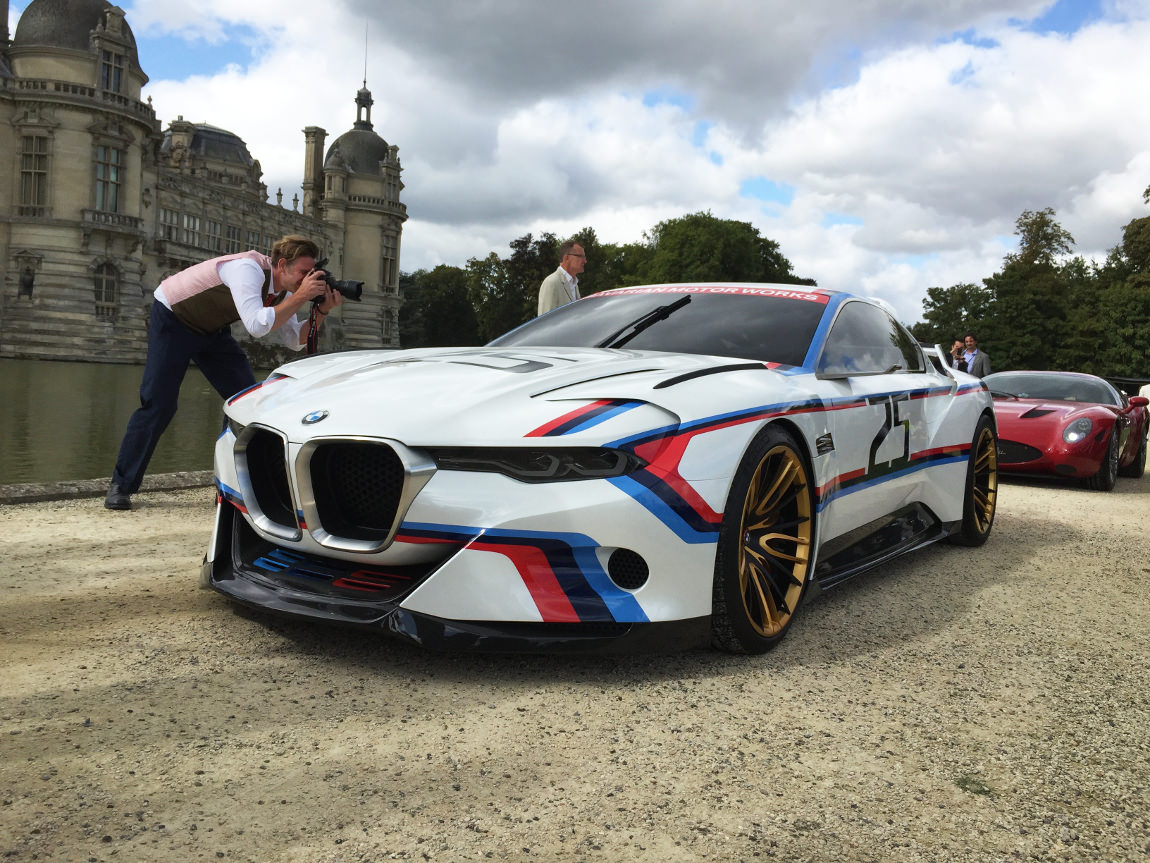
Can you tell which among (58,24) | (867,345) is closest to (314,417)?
(867,345)

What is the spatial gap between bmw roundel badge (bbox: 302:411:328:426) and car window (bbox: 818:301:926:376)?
1.99m

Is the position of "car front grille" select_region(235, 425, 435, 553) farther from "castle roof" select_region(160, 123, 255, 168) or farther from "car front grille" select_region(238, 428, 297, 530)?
"castle roof" select_region(160, 123, 255, 168)

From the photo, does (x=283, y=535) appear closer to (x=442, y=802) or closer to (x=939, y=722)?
(x=442, y=802)

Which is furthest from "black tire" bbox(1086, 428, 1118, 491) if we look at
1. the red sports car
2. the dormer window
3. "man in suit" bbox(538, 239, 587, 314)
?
the dormer window

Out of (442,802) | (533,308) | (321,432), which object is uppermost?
(533,308)

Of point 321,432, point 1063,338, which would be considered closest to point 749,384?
point 321,432

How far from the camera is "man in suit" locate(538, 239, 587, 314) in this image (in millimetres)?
8164

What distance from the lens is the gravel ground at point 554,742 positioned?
208cm

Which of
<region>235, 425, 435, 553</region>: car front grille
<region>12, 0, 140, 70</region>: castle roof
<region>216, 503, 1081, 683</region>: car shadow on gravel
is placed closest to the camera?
<region>235, 425, 435, 553</region>: car front grille

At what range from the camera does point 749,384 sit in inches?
136

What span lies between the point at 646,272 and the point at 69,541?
7577 centimetres

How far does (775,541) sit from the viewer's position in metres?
3.51

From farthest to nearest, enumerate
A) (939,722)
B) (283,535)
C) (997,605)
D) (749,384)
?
(997,605) → (749,384) → (283,535) → (939,722)

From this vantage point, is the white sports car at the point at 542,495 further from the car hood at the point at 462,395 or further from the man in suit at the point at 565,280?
the man in suit at the point at 565,280
